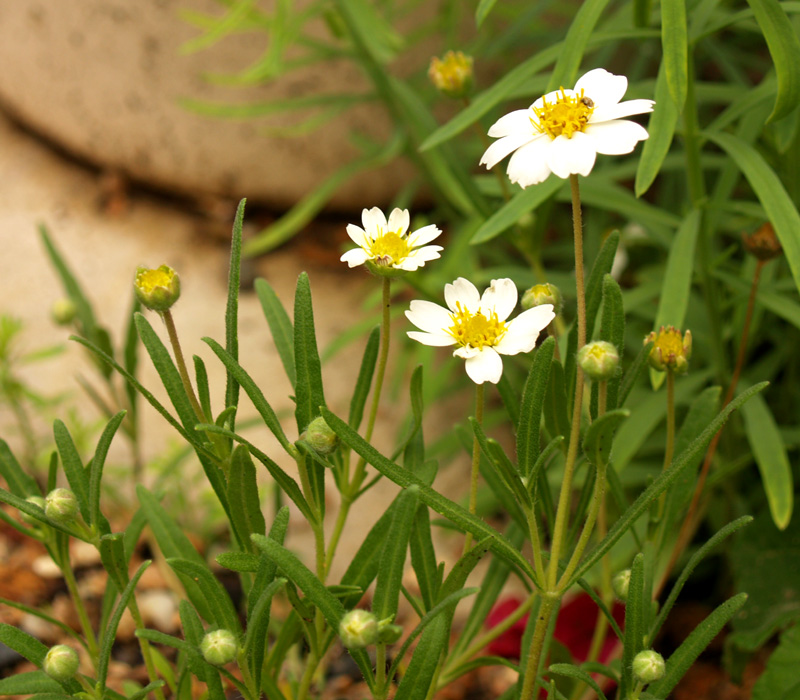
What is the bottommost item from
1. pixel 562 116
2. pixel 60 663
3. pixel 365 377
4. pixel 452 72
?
pixel 60 663

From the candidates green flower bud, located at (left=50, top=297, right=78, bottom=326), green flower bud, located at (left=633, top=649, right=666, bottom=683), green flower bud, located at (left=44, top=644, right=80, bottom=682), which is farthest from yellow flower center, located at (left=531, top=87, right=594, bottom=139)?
green flower bud, located at (left=50, top=297, right=78, bottom=326)

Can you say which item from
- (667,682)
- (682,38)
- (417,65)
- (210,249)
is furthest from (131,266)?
(667,682)

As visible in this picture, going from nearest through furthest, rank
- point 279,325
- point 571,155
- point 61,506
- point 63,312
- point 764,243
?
point 571,155
point 61,506
point 279,325
point 764,243
point 63,312

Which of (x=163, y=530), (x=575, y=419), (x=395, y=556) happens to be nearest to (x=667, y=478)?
(x=575, y=419)

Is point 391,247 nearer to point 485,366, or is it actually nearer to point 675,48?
point 485,366

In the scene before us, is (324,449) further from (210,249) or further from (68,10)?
(68,10)

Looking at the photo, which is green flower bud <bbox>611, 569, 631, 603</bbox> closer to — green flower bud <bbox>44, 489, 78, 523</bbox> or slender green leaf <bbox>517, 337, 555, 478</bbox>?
slender green leaf <bbox>517, 337, 555, 478</bbox>

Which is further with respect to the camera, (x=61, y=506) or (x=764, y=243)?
(x=764, y=243)
